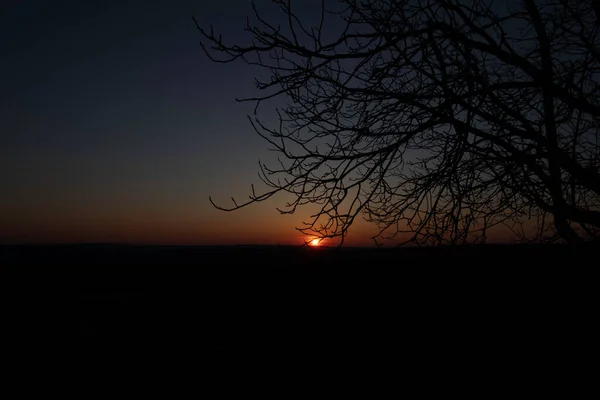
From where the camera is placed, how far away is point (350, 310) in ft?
29.8

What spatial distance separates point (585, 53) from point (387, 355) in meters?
4.53

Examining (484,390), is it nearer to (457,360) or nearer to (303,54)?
(457,360)

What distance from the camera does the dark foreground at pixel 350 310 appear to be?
6629 mm

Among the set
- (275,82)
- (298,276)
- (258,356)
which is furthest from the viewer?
(298,276)

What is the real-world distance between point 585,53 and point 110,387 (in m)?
6.56

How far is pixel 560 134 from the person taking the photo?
527 centimetres

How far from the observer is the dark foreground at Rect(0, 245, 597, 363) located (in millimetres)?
6629

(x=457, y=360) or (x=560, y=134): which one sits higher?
(x=560, y=134)

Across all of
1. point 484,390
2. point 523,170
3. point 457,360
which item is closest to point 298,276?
point 457,360

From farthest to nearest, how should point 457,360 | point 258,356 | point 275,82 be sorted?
point 258,356, point 457,360, point 275,82

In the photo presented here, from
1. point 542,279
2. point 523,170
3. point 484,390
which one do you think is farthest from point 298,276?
point 523,170

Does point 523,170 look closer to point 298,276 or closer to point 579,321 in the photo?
point 579,321

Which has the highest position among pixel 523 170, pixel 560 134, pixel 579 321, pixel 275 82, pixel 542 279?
pixel 275 82

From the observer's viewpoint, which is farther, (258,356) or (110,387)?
(258,356)
